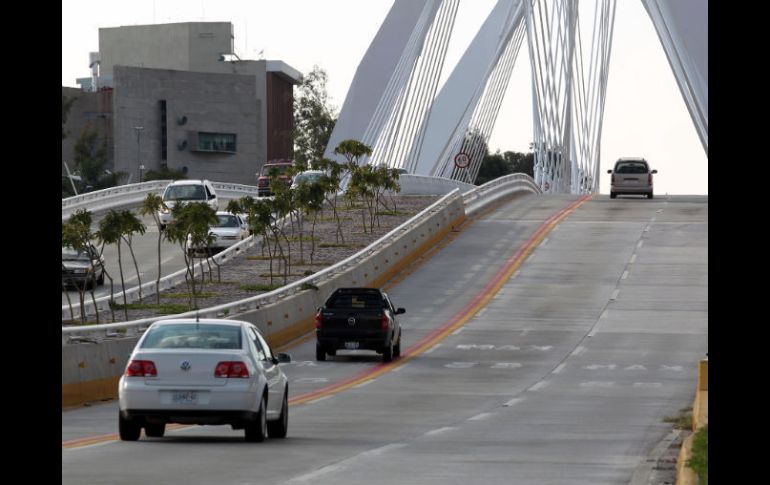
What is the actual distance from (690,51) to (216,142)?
115 m

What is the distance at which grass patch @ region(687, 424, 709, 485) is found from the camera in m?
12.5

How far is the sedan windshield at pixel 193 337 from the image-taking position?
18453 mm

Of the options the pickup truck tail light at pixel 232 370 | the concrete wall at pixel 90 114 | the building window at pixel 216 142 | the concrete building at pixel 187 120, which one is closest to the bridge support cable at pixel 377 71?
the pickup truck tail light at pixel 232 370

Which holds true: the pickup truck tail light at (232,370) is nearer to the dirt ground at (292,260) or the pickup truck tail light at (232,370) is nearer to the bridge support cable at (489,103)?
the dirt ground at (292,260)

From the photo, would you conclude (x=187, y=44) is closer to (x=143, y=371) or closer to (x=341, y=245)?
(x=341, y=245)

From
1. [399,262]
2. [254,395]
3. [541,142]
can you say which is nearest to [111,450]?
[254,395]

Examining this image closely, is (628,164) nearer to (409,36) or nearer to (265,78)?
(409,36)

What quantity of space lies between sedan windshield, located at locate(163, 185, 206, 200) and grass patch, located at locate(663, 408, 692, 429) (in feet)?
147

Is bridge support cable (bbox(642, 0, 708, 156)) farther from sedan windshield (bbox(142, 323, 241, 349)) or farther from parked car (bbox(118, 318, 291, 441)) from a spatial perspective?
parked car (bbox(118, 318, 291, 441))

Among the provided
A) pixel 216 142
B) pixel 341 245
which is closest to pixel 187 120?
pixel 216 142

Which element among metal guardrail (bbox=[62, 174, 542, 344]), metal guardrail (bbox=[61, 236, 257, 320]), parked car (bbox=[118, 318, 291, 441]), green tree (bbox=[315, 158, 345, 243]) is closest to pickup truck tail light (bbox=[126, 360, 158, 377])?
parked car (bbox=[118, 318, 291, 441])

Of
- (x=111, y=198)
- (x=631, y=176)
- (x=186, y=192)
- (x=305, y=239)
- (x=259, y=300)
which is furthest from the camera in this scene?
(x=631, y=176)

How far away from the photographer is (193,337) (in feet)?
61.1

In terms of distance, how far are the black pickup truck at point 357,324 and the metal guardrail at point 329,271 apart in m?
2.42
